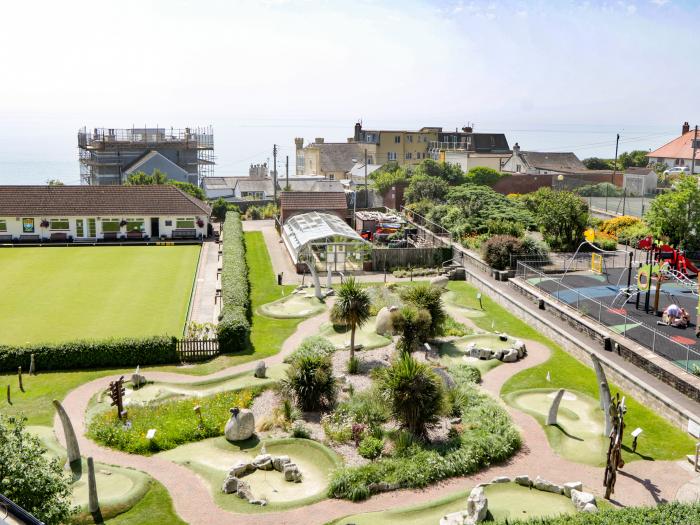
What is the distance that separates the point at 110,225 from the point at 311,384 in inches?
1462

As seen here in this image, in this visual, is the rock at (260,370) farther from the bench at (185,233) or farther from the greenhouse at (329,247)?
the bench at (185,233)

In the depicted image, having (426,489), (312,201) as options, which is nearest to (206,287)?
(312,201)

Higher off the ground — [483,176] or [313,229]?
[483,176]

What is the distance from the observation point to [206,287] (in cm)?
3991

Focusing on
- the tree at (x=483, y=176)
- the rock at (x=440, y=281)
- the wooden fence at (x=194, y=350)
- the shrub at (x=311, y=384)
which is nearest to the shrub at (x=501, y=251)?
the rock at (x=440, y=281)

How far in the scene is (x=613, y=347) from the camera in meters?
27.5

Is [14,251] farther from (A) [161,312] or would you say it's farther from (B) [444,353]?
(B) [444,353]

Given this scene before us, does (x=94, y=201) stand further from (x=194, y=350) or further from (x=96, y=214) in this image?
(x=194, y=350)

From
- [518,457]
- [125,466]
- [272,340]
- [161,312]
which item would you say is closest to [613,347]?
[518,457]

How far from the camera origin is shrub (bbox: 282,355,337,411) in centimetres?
2320

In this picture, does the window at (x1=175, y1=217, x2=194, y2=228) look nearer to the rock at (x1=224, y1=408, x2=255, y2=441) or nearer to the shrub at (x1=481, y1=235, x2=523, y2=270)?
the shrub at (x1=481, y1=235, x2=523, y2=270)

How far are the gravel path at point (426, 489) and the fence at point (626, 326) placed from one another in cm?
630

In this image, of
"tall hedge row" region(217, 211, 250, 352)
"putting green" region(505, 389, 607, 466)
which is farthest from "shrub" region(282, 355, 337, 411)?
"putting green" region(505, 389, 607, 466)

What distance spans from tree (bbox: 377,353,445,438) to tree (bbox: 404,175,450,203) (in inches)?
1631
